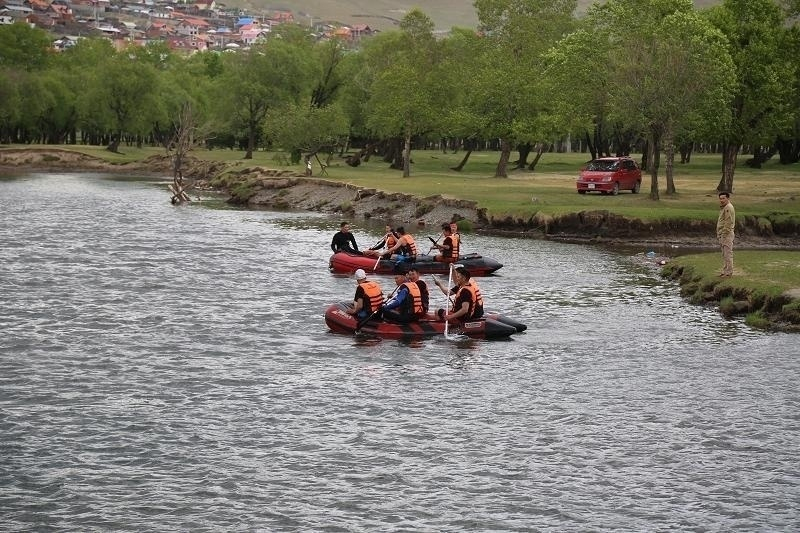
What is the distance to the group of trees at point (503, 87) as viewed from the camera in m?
65.7

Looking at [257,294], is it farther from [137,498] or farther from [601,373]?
[137,498]

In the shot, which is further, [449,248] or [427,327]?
[449,248]

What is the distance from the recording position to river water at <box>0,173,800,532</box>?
18.1 metres

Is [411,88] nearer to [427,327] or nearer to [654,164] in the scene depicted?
[654,164]

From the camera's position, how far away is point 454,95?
93.1 meters

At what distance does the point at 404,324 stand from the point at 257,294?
31.6 feet

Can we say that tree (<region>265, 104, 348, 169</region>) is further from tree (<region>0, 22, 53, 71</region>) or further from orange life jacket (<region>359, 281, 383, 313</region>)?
tree (<region>0, 22, 53, 71</region>)

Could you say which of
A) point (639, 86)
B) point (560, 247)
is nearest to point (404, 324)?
point (560, 247)

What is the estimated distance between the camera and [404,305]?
30109mm

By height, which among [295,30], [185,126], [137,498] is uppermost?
[295,30]

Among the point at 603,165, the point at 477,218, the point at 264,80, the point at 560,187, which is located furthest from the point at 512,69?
the point at 264,80

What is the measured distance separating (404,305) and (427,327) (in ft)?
3.24

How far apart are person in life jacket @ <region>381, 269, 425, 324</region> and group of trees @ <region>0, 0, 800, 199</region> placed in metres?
36.8

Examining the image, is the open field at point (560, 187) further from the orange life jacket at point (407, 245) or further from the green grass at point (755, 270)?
the orange life jacket at point (407, 245)
